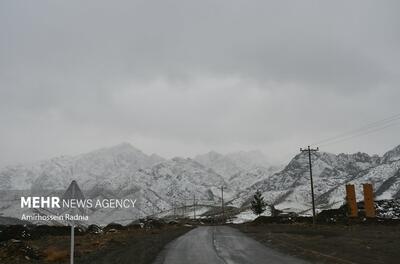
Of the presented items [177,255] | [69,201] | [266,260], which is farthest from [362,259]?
[69,201]

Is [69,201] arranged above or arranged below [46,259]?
above

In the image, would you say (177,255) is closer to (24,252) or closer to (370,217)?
(24,252)

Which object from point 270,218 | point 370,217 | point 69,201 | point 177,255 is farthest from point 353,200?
point 69,201

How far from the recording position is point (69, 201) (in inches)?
564

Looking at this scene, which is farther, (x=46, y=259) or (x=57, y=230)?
(x=57, y=230)

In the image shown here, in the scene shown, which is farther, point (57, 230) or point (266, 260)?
point (57, 230)

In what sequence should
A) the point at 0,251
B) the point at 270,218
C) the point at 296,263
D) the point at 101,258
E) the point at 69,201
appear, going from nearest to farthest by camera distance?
1. the point at 69,201
2. the point at 296,263
3. the point at 101,258
4. the point at 0,251
5. the point at 270,218

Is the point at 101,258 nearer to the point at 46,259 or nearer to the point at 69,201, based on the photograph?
the point at 46,259

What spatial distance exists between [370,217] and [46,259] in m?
62.2

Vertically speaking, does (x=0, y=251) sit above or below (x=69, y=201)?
below

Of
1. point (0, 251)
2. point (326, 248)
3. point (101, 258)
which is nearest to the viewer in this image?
point (101, 258)

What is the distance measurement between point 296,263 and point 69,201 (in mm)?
12455

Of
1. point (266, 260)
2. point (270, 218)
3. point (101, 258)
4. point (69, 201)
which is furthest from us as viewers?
point (270, 218)

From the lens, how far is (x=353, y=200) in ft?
264
